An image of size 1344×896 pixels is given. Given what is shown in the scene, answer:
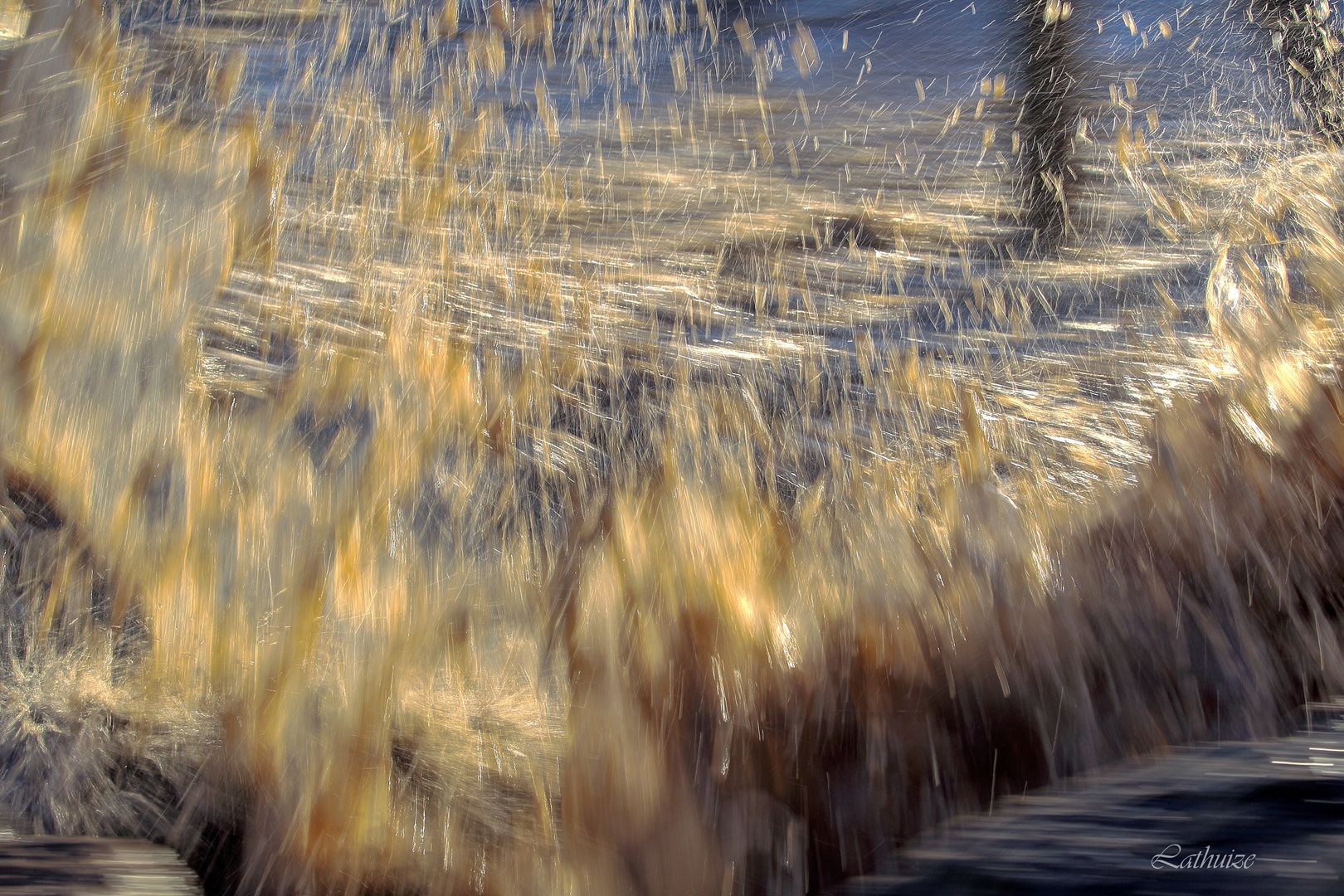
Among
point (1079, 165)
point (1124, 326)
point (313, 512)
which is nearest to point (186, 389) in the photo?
point (313, 512)

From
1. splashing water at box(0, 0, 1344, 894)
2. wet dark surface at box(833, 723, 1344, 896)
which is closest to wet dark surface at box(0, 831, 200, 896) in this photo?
splashing water at box(0, 0, 1344, 894)

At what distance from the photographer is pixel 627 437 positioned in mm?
1389

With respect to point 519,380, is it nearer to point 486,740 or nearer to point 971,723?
point 486,740

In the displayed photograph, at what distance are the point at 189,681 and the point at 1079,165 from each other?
1989 mm

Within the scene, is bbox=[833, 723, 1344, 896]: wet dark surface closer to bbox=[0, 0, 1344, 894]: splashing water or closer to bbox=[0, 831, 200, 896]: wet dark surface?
bbox=[0, 0, 1344, 894]: splashing water

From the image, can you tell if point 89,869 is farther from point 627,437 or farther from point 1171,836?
point 1171,836

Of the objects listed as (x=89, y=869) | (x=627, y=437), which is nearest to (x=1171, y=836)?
(x=627, y=437)

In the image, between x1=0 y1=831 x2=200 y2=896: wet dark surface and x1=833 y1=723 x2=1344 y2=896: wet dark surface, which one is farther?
x1=0 y1=831 x2=200 y2=896: wet dark surface

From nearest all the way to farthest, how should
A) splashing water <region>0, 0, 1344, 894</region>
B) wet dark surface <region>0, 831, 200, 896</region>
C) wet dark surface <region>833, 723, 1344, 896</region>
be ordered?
1. wet dark surface <region>833, 723, 1344, 896</region>
2. wet dark surface <region>0, 831, 200, 896</region>
3. splashing water <region>0, 0, 1344, 894</region>

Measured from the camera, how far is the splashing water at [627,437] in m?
0.99

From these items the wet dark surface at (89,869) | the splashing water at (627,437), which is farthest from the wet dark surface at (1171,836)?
the wet dark surface at (89,869)

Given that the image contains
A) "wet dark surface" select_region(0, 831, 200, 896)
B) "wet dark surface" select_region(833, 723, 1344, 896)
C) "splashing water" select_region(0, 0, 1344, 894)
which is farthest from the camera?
"splashing water" select_region(0, 0, 1344, 894)

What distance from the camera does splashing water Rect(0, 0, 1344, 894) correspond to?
3.23ft

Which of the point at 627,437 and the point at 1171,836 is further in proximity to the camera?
the point at 627,437
